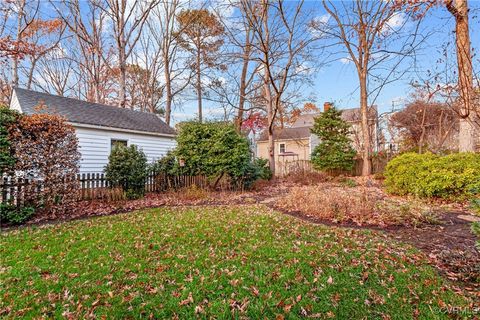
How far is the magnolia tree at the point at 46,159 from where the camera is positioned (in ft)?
19.7

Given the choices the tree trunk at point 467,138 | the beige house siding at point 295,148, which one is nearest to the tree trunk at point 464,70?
the tree trunk at point 467,138

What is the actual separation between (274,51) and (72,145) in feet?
35.2

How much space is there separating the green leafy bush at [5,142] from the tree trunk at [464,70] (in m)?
8.56

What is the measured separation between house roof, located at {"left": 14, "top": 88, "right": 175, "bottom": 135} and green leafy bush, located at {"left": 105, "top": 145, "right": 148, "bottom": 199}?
3.05 m

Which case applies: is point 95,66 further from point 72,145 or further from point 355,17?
point 355,17

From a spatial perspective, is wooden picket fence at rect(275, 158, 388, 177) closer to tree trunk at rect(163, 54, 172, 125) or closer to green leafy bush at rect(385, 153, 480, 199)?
green leafy bush at rect(385, 153, 480, 199)

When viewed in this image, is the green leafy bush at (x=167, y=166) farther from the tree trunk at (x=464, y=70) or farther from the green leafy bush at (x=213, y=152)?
the tree trunk at (x=464, y=70)

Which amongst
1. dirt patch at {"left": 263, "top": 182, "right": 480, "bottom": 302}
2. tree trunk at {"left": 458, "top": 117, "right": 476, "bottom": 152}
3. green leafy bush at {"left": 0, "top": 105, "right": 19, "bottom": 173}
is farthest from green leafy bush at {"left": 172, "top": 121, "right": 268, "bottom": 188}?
tree trunk at {"left": 458, "top": 117, "right": 476, "bottom": 152}

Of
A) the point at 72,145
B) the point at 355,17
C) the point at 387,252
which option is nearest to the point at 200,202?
the point at 72,145

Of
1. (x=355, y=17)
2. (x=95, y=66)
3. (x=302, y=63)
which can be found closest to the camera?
(x=355, y=17)

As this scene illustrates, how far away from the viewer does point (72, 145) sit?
6898mm

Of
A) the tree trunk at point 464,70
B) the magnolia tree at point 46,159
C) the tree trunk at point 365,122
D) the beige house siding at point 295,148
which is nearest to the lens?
the tree trunk at point 464,70

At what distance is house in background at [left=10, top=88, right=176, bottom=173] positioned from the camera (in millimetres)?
10414

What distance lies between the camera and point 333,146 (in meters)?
16.1
